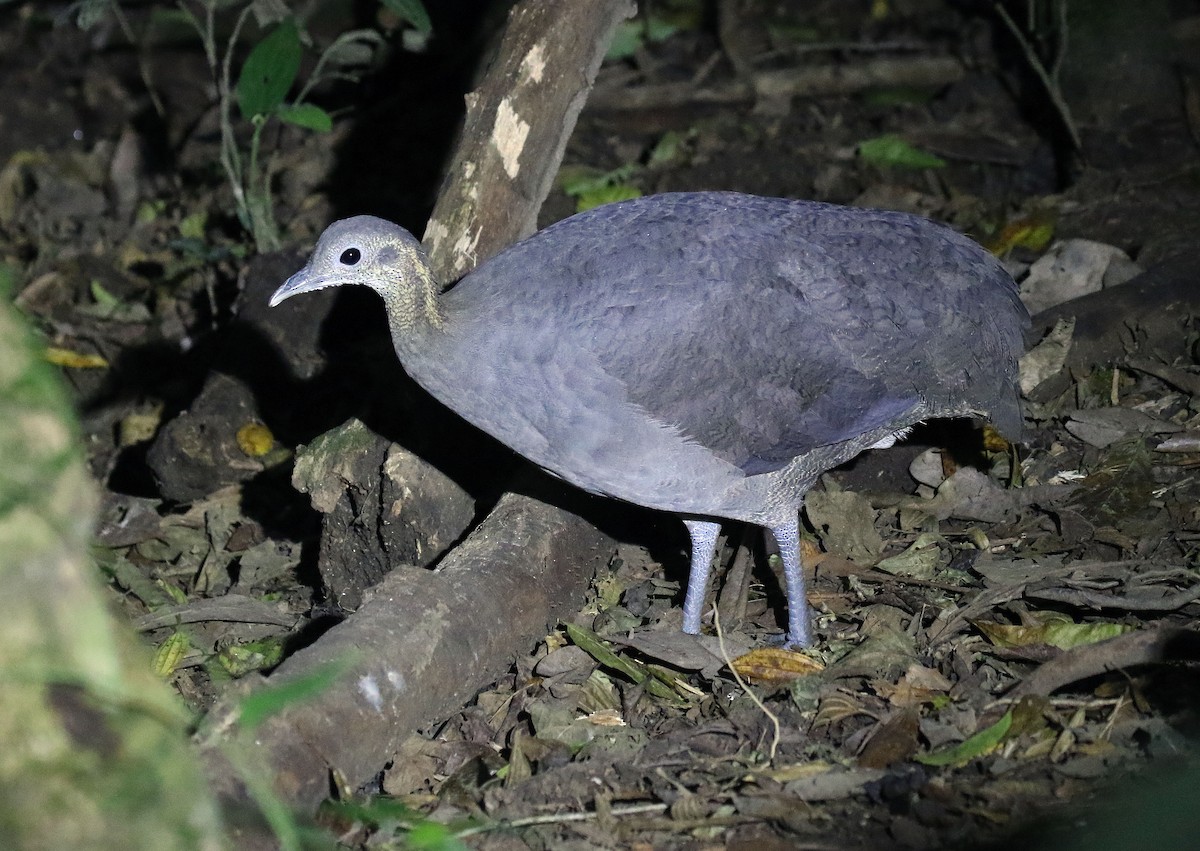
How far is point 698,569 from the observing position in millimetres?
5027

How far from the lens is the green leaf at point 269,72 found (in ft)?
22.1

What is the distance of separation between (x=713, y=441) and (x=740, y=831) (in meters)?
1.44

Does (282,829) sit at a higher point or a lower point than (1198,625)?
higher

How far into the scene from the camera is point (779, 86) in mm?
9188

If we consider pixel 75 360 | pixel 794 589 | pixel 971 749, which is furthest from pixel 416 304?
pixel 75 360

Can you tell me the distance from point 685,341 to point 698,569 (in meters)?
1.01

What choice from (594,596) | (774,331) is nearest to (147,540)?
(594,596)

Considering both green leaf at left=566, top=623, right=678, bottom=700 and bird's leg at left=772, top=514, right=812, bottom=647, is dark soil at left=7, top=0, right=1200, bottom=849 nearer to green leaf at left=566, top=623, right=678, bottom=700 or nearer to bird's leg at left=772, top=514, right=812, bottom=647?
green leaf at left=566, top=623, right=678, bottom=700

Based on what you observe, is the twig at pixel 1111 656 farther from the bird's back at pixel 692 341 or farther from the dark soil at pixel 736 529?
the bird's back at pixel 692 341

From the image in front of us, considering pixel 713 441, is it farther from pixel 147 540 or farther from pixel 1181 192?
pixel 1181 192

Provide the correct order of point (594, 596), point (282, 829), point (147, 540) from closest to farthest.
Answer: point (282, 829) < point (594, 596) < point (147, 540)

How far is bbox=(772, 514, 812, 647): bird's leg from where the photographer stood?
4835 millimetres

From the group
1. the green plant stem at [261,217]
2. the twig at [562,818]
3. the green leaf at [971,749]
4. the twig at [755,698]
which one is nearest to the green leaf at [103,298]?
the green plant stem at [261,217]

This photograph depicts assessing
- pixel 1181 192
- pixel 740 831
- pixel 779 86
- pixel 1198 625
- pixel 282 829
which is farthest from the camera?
pixel 779 86
